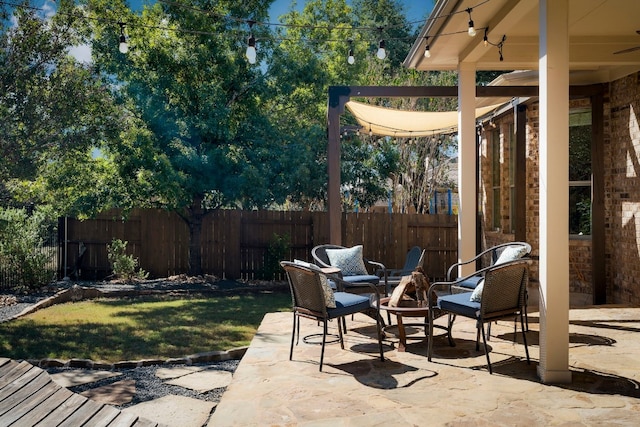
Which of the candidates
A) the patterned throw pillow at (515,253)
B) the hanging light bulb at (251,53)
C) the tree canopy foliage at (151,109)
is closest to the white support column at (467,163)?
the patterned throw pillow at (515,253)

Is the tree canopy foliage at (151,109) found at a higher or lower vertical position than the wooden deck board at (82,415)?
higher

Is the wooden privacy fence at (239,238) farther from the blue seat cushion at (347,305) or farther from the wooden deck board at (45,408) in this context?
the wooden deck board at (45,408)

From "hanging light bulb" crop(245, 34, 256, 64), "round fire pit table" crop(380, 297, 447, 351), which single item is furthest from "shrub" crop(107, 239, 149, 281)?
"round fire pit table" crop(380, 297, 447, 351)

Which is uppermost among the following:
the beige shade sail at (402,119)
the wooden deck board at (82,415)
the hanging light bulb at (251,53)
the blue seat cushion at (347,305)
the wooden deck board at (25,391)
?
the hanging light bulb at (251,53)

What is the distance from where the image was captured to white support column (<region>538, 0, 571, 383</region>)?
3920 millimetres

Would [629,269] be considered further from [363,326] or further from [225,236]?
[225,236]

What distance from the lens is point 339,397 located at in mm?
3734

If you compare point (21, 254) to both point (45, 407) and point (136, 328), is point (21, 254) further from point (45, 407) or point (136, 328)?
point (45, 407)

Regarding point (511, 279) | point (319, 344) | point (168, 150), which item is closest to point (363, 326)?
point (319, 344)

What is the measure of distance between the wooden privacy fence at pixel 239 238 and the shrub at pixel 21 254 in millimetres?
1115

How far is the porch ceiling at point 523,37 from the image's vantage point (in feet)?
17.3

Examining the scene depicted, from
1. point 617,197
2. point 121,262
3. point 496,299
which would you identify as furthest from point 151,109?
point 496,299

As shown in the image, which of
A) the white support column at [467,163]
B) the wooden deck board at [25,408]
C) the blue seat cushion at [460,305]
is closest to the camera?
the wooden deck board at [25,408]

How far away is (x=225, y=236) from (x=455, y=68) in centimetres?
585
